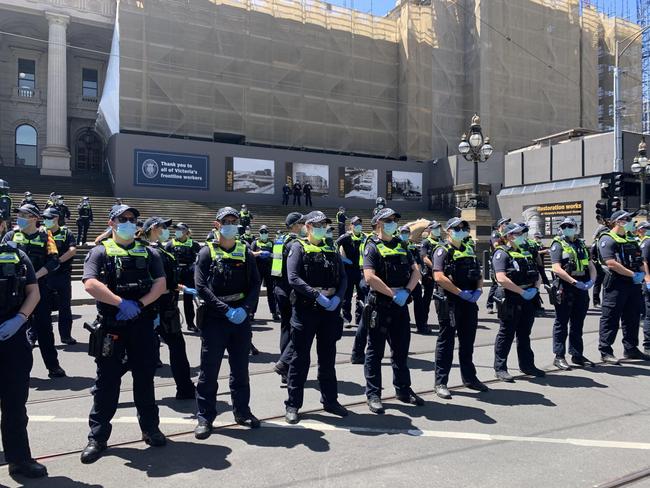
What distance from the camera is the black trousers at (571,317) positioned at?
22.4 feet

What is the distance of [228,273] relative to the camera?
4715 mm

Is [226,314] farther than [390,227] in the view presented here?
No

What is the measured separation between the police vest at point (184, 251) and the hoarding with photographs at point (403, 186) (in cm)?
3001

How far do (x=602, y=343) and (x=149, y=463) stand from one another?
237 inches

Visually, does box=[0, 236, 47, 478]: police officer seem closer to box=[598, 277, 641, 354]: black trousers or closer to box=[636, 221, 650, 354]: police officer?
box=[598, 277, 641, 354]: black trousers

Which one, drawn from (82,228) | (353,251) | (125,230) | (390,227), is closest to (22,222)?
(125,230)

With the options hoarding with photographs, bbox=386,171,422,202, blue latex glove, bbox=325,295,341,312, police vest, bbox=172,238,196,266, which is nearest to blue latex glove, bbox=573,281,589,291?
blue latex glove, bbox=325,295,341,312

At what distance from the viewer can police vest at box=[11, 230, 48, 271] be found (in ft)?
21.8

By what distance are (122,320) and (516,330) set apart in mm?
4643

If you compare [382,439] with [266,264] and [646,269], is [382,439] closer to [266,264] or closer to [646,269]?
[646,269]

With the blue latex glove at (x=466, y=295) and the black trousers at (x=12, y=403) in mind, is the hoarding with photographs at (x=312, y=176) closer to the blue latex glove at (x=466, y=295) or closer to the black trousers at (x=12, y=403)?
the blue latex glove at (x=466, y=295)

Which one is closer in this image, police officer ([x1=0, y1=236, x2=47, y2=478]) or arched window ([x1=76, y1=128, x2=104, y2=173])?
police officer ([x1=0, y1=236, x2=47, y2=478])

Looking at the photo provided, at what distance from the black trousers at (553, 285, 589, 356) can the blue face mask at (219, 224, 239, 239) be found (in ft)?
14.7

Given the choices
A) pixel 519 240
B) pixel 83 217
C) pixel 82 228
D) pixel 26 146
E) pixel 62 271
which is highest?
pixel 26 146
